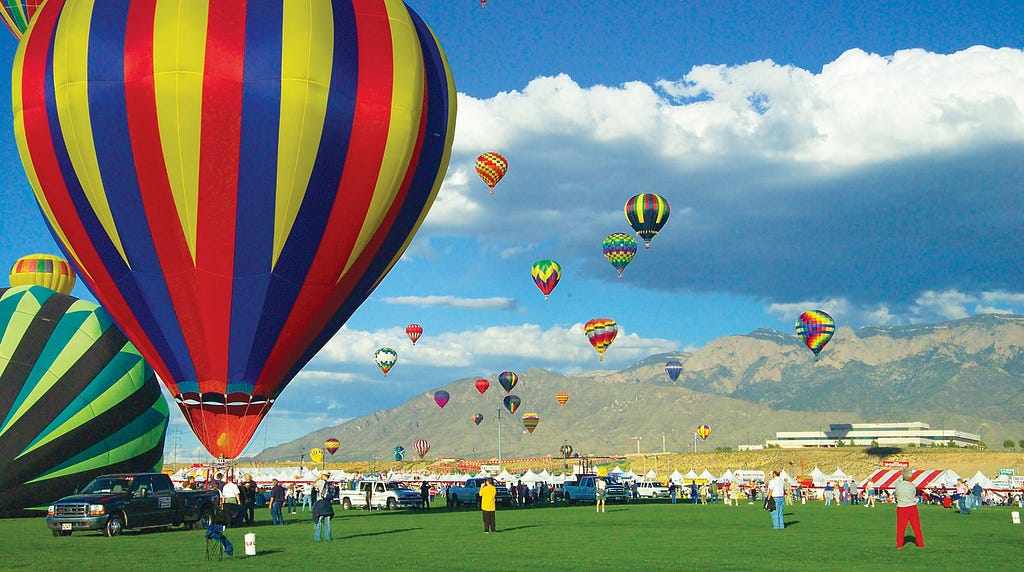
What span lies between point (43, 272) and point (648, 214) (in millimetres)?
40251

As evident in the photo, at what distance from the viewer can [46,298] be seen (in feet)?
134

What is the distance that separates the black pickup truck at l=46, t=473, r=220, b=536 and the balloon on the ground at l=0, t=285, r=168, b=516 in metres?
6.57

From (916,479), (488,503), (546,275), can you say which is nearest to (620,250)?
(546,275)

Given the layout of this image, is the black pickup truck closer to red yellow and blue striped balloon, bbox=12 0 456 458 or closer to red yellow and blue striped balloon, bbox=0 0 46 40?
red yellow and blue striped balloon, bbox=12 0 456 458

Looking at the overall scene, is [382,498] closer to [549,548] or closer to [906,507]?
[549,548]

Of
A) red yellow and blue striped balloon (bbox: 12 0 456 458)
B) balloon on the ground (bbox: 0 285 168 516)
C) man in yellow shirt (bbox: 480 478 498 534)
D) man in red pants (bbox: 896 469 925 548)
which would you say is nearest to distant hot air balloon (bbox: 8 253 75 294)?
balloon on the ground (bbox: 0 285 168 516)

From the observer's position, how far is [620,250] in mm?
83625

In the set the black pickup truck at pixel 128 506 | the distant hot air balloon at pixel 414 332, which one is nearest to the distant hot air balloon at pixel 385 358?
the distant hot air balloon at pixel 414 332

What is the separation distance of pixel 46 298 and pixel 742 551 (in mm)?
29908

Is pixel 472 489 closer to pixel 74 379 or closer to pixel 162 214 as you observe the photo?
pixel 74 379

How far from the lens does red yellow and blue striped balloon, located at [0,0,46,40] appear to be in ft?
146

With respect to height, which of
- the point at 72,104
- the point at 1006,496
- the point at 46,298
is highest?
the point at 72,104

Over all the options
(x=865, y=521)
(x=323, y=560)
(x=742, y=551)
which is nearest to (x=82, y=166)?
(x=323, y=560)

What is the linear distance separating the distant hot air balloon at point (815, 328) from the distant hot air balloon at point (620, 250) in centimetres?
2661
